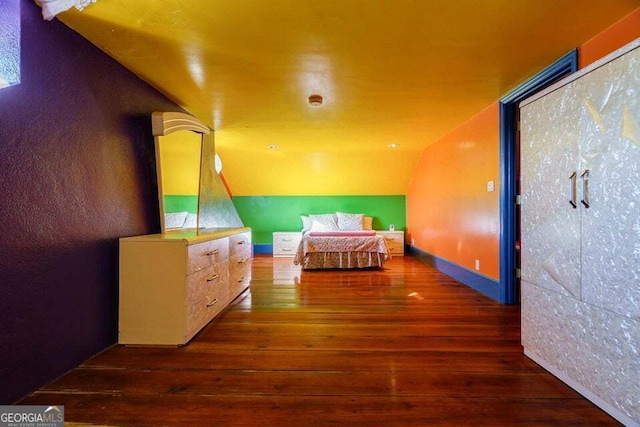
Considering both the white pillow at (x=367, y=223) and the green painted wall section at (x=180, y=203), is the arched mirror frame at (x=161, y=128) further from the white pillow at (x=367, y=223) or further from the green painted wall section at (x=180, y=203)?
the white pillow at (x=367, y=223)

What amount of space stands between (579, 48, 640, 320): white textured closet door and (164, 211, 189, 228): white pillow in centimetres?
285

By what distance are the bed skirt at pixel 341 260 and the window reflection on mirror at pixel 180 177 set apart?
7.21 feet

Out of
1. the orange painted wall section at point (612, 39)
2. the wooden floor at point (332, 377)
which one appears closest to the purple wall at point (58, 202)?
the wooden floor at point (332, 377)

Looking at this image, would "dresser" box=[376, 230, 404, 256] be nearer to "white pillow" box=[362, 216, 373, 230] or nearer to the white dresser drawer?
"white pillow" box=[362, 216, 373, 230]

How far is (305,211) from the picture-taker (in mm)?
6738

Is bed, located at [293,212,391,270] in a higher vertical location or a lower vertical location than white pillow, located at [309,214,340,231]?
lower

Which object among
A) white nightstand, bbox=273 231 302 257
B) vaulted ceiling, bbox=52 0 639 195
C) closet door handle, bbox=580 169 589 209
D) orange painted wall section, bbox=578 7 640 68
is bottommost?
white nightstand, bbox=273 231 302 257

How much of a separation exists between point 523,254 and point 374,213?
4802 mm

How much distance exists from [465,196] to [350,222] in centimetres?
285

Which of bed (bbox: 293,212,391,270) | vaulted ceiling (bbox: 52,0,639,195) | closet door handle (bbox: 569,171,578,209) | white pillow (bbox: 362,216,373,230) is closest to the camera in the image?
closet door handle (bbox: 569,171,578,209)

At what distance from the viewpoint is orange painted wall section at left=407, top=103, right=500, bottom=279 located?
3191 millimetres

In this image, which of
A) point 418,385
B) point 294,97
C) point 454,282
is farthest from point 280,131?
point 418,385
